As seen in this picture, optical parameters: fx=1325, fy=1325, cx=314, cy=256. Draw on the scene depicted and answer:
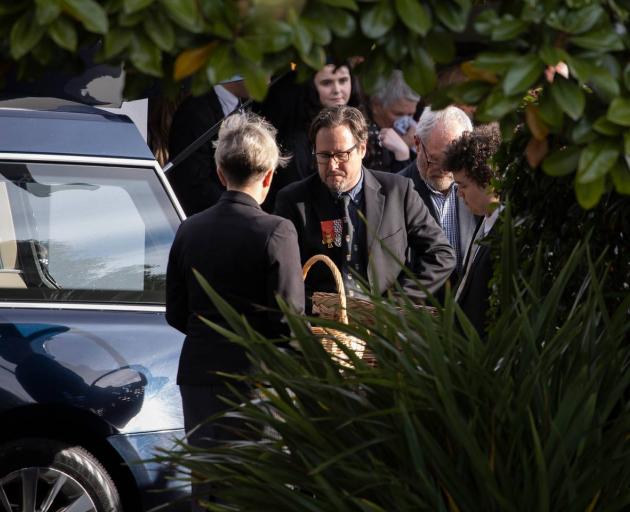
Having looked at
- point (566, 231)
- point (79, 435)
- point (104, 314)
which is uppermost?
point (566, 231)

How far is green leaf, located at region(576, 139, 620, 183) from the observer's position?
2.18 m

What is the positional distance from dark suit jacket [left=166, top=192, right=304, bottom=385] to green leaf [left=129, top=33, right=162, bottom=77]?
2.59 meters

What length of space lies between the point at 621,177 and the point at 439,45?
38 cm

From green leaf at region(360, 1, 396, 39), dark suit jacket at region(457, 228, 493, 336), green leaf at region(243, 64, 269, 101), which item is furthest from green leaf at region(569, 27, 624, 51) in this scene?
dark suit jacket at region(457, 228, 493, 336)

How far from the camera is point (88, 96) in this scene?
6312mm

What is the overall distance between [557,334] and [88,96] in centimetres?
376

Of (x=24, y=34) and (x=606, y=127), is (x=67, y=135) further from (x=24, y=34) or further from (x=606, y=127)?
(x=606, y=127)

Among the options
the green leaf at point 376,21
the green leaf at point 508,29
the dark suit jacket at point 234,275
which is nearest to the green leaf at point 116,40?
the green leaf at point 376,21

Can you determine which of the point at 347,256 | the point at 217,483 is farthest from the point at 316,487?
the point at 347,256

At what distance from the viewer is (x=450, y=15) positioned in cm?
220

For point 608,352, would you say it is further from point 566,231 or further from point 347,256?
point 347,256

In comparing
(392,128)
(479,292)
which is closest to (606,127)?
(479,292)

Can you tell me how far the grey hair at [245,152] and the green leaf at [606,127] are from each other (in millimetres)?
2799

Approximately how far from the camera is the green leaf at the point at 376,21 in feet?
7.07
